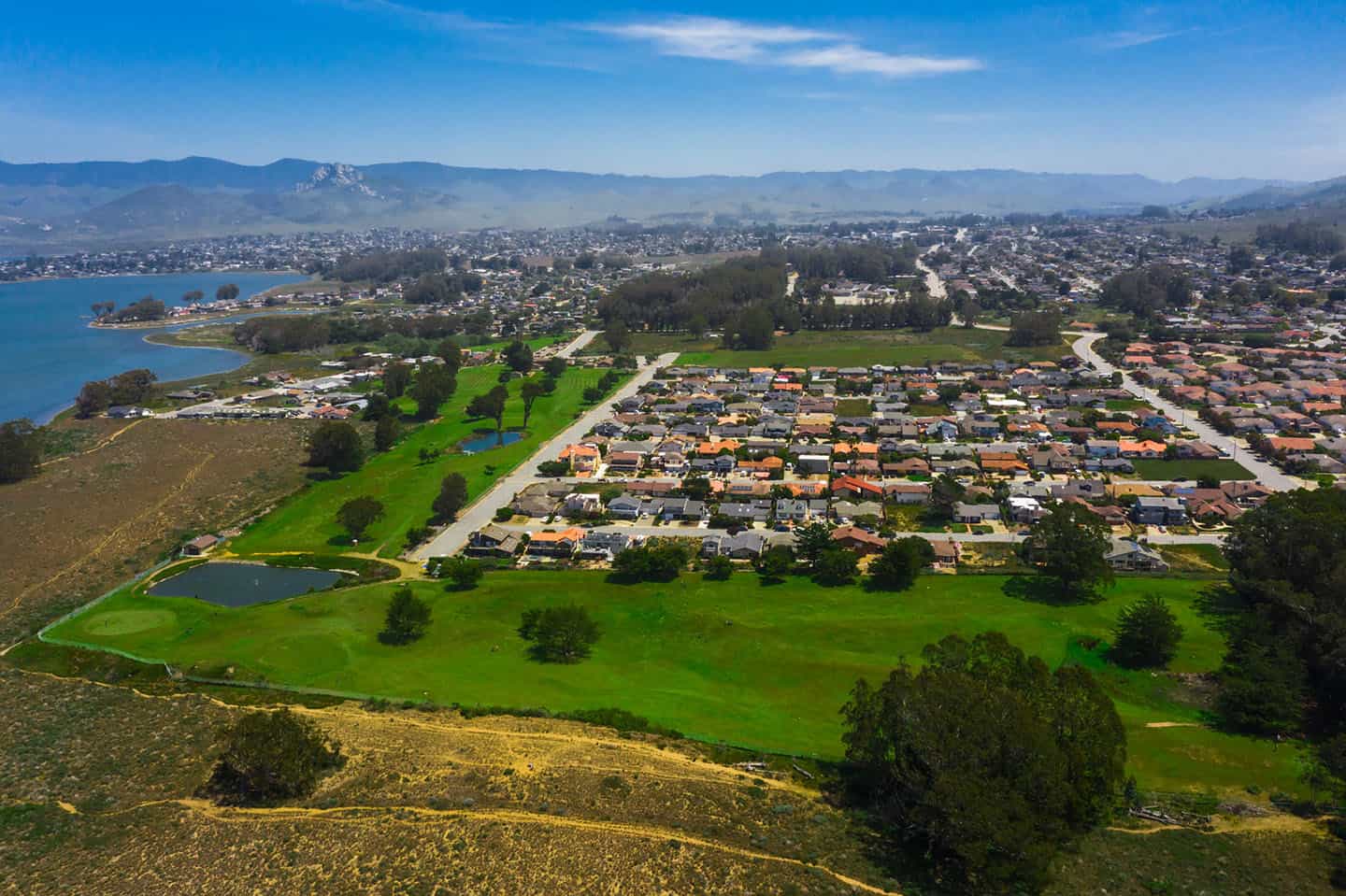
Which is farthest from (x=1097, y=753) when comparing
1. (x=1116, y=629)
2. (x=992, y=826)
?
(x=1116, y=629)

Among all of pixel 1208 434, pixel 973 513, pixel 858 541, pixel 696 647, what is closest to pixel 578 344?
pixel 973 513

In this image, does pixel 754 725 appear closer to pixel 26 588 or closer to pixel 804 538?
pixel 804 538

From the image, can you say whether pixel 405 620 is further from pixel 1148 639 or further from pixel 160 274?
pixel 160 274

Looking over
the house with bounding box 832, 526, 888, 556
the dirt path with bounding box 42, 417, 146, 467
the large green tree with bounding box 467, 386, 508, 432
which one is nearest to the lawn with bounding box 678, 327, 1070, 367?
the large green tree with bounding box 467, 386, 508, 432

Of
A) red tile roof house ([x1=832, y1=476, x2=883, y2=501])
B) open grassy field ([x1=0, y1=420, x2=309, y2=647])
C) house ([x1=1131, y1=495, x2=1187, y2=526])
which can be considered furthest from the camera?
red tile roof house ([x1=832, y1=476, x2=883, y2=501])

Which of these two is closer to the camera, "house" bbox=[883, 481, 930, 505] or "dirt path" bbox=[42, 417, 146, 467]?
"house" bbox=[883, 481, 930, 505]

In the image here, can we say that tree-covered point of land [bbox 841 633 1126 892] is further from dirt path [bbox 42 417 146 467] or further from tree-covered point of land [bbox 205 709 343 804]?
dirt path [bbox 42 417 146 467]
